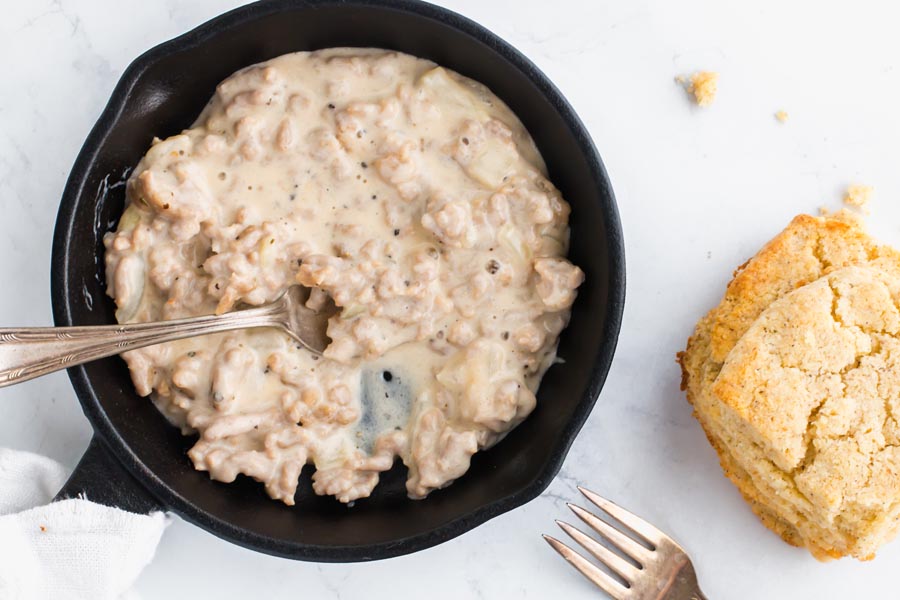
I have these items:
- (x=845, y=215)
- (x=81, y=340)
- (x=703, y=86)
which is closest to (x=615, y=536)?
(x=845, y=215)

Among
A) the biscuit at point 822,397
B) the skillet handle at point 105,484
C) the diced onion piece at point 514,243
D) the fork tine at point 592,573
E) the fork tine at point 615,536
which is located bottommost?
the fork tine at point 592,573

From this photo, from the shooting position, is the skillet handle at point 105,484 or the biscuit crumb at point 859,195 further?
the biscuit crumb at point 859,195

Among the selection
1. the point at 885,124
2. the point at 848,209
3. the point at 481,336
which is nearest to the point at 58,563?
the point at 481,336

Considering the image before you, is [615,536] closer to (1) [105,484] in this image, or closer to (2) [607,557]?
(2) [607,557]

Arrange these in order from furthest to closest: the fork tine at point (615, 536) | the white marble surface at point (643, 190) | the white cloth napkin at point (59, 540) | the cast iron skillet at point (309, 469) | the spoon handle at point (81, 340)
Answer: the white marble surface at point (643, 190) → the fork tine at point (615, 536) → the white cloth napkin at point (59, 540) → the cast iron skillet at point (309, 469) → the spoon handle at point (81, 340)

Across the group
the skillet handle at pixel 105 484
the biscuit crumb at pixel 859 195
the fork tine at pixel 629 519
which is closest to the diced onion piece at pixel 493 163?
the fork tine at pixel 629 519

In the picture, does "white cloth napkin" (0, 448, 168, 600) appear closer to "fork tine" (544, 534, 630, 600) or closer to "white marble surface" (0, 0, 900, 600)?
"white marble surface" (0, 0, 900, 600)

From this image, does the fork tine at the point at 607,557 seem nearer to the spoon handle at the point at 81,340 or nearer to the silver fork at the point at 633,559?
the silver fork at the point at 633,559
